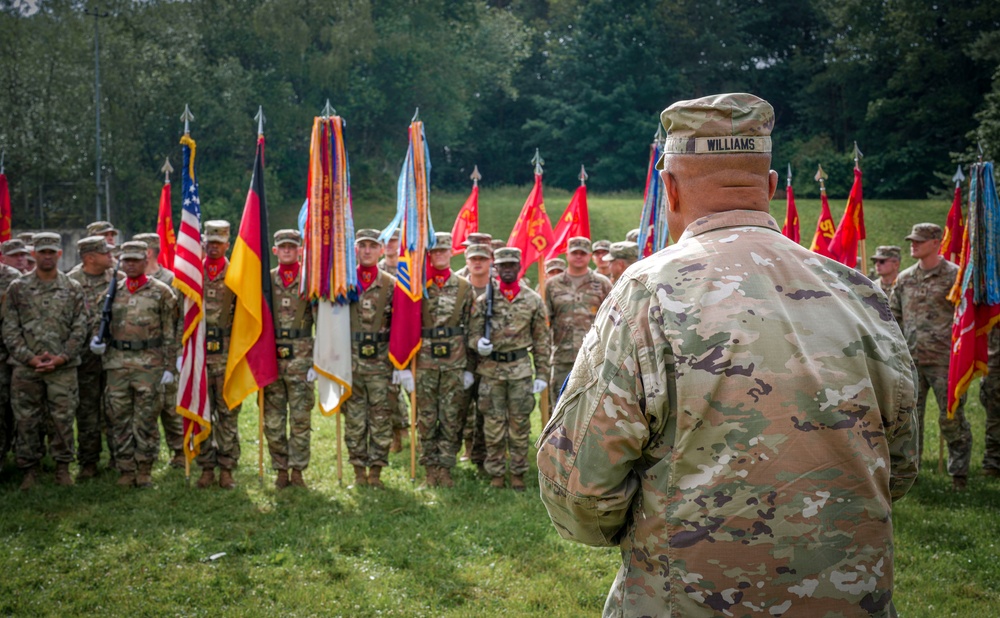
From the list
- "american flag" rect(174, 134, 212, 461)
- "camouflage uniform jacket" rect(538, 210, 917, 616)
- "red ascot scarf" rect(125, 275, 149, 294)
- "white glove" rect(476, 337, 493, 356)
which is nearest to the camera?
"camouflage uniform jacket" rect(538, 210, 917, 616)

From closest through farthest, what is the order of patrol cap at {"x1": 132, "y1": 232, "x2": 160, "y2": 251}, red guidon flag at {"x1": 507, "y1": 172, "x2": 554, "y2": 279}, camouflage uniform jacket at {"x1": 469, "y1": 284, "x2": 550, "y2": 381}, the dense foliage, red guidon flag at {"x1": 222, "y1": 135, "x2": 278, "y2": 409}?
1. red guidon flag at {"x1": 222, "y1": 135, "x2": 278, "y2": 409}
2. camouflage uniform jacket at {"x1": 469, "y1": 284, "x2": 550, "y2": 381}
3. patrol cap at {"x1": 132, "y1": 232, "x2": 160, "y2": 251}
4. red guidon flag at {"x1": 507, "y1": 172, "x2": 554, "y2": 279}
5. the dense foliage

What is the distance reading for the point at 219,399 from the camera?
8.45 m

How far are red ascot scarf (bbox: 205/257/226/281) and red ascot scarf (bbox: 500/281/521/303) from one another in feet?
9.73

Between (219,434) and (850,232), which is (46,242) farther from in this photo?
(850,232)

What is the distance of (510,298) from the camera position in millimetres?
8719

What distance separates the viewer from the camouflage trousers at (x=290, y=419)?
8344 mm

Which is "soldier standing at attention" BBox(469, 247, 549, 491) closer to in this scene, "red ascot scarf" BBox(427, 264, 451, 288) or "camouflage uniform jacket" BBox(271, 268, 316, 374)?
"red ascot scarf" BBox(427, 264, 451, 288)

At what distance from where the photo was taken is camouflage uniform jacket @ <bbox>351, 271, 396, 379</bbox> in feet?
28.3

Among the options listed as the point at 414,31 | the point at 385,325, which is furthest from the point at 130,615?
the point at 414,31

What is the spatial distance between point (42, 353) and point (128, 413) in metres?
0.99

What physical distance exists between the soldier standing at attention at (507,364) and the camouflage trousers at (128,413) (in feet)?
10.7

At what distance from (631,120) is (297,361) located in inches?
1505

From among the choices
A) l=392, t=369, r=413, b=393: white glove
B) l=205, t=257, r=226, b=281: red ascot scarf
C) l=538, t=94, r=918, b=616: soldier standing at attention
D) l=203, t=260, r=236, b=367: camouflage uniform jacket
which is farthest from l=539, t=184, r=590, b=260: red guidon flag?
l=538, t=94, r=918, b=616: soldier standing at attention

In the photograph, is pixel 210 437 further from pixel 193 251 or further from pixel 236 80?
pixel 236 80
